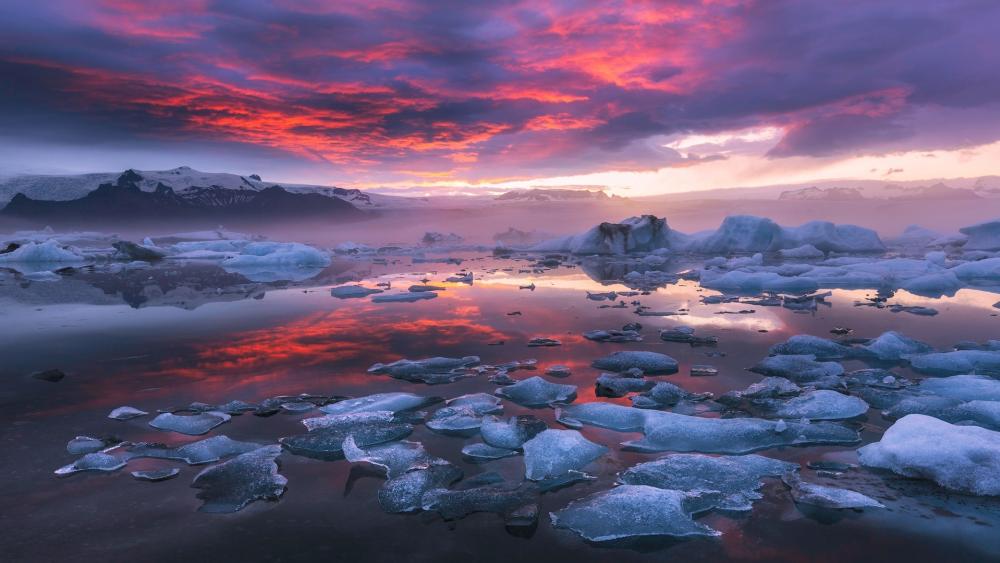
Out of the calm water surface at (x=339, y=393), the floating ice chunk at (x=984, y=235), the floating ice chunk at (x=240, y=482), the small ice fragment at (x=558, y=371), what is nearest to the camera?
the calm water surface at (x=339, y=393)

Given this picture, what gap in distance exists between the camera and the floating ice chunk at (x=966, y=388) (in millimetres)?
4734

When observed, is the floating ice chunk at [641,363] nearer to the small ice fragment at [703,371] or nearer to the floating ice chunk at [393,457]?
the small ice fragment at [703,371]

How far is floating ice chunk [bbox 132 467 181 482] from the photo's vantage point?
3320mm

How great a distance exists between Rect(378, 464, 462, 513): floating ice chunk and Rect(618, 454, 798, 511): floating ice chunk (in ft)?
3.56

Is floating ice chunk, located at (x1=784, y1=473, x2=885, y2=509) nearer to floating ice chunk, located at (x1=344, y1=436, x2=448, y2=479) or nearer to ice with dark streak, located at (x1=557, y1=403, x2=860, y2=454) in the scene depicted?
ice with dark streak, located at (x1=557, y1=403, x2=860, y2=454)

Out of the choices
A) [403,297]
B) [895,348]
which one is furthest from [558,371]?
[403,297]

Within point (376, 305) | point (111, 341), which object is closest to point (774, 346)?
point (376, 305)

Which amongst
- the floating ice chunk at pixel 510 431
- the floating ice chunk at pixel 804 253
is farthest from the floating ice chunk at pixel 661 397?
the floating ice chunk at pixel 804 253

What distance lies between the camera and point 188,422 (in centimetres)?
421

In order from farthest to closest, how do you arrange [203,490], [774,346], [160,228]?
[160,228] < [774,346] < [203,490]

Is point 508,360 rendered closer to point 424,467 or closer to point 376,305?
point 424,467

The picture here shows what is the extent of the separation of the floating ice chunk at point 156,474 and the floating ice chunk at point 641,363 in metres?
4.13

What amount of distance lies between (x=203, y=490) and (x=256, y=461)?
0.36m

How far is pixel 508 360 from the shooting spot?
634cm
